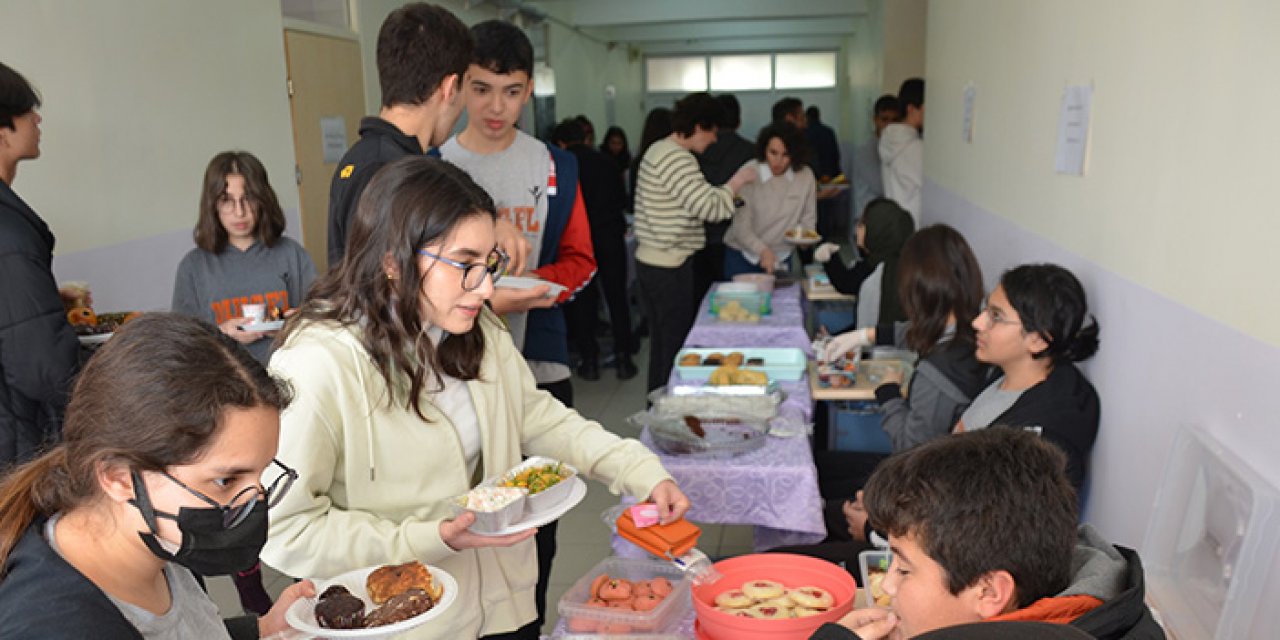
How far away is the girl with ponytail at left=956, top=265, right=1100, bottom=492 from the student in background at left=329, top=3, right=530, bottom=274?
1.43 m

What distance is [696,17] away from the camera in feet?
34.6

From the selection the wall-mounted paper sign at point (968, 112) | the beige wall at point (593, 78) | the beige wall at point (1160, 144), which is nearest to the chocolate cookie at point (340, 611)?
the beige wall at point (1160, 144)

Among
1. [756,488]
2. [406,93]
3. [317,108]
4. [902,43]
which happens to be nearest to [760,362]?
[756,488]

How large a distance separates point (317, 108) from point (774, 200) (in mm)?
2677

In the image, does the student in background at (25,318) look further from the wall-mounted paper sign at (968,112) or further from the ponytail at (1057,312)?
the wall-mounted paper sign at (968,112)

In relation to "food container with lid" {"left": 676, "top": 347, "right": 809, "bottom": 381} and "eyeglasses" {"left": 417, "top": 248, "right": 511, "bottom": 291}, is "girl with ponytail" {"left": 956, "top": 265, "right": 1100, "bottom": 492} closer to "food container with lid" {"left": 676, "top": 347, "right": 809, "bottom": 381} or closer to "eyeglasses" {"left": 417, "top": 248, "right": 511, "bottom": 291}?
"food container with lid" {"left": 676, "top": 347, "right": 809, "bottom": 381}

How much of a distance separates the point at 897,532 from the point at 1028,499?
18 cm

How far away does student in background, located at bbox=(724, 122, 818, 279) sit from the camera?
5547mm

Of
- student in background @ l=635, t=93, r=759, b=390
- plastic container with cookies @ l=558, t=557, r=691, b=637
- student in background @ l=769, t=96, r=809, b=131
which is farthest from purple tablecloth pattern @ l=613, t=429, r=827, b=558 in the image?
student in background @ l=769, t=96, r=809, b=131

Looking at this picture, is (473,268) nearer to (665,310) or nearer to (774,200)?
(665,310)

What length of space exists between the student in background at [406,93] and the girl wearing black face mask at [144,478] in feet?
2.73

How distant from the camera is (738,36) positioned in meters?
15.6

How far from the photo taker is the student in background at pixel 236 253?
3129mm

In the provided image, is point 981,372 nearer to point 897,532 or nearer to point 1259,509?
point 1259,509
